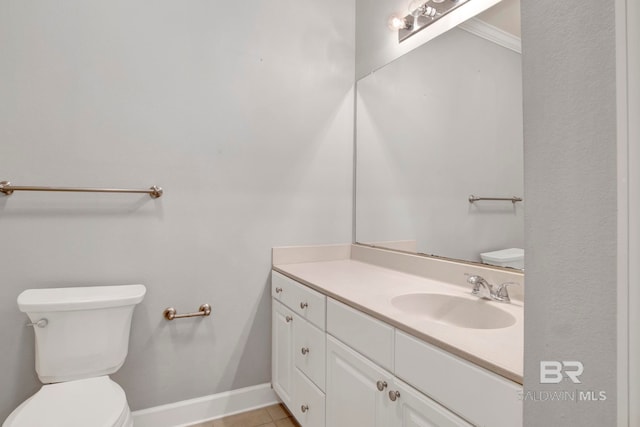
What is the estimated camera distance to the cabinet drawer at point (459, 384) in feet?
2.23

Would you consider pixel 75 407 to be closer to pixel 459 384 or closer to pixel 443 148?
pixel 459 384

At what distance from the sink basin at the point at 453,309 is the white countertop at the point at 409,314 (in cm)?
A: 3

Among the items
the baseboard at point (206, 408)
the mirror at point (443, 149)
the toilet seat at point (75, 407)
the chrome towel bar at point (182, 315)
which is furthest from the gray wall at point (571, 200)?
the baseboard at point (206, 408)

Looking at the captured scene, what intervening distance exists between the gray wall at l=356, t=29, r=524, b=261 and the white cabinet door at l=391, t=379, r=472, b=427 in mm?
702

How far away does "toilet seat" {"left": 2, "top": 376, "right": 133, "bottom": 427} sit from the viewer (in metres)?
1.05

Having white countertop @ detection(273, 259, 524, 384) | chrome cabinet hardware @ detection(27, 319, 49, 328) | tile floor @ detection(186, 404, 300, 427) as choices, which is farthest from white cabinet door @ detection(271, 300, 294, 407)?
chrome cabinet hardware @ detection(27, 319, 49, 328)

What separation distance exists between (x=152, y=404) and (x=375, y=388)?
4.00ft

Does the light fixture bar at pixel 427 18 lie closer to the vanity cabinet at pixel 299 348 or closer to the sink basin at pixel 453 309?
the sink basin at pixel 453 309

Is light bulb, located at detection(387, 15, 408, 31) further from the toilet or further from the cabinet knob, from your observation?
the toilet

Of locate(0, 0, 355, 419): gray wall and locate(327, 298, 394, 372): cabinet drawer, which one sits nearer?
locate(327, 298, 394, 372): cabinet drawer

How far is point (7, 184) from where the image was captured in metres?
1.36

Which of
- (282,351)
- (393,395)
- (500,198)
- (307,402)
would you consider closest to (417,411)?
(393,395)

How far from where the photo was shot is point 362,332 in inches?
44.1

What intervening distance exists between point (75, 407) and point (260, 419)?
3.04ft
